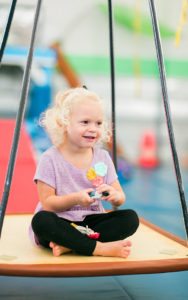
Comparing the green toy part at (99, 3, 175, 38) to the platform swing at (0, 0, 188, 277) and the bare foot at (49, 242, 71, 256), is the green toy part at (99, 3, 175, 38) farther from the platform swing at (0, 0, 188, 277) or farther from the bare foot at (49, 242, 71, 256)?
the bare foot at (49, 242, 71, 256)

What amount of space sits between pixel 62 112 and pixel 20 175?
109cm

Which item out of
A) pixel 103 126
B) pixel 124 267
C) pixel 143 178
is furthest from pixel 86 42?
pixel 124 267

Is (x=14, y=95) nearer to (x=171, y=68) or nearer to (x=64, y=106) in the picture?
(x=171, y=68)

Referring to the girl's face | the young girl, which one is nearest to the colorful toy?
the young girl

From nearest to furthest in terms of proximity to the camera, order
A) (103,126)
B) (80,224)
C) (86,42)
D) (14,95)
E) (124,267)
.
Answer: (124,267) → (80,224) → (103,126) → (14,95) → (86,42)

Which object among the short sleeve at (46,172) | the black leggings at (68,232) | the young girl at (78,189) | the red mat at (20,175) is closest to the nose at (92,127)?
the young girl at (78,189)

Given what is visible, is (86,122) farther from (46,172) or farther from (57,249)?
(57,249)

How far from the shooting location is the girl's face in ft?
4.81

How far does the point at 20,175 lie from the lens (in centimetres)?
255

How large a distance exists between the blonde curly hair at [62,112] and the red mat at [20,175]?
2.34ft

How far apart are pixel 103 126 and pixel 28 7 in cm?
296

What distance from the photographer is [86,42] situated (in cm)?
516

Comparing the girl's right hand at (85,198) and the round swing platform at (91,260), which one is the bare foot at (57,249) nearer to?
the round swing platform at (91,260)

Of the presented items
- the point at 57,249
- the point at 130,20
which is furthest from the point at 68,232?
the point at 130,20
